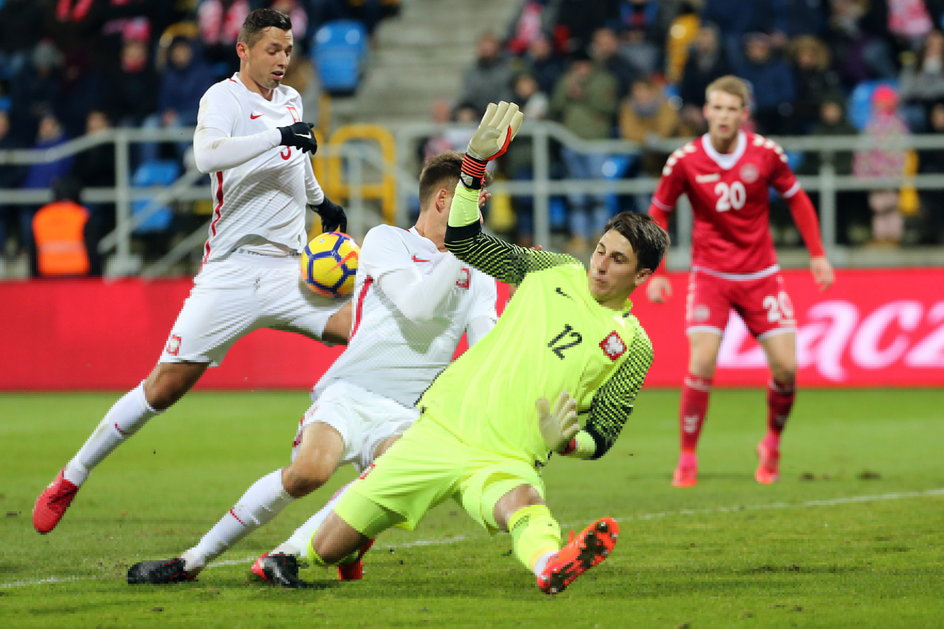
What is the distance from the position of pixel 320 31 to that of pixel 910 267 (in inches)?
329

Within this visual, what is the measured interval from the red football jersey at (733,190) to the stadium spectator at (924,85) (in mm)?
7357

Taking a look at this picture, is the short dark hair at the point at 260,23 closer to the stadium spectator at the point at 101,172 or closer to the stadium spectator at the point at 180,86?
the stadium spectator at the point at 101,172

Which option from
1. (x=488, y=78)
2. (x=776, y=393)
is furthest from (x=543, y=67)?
(x=776, y=393)

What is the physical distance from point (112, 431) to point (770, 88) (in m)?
10.6

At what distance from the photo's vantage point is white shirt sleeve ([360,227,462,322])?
239 inches

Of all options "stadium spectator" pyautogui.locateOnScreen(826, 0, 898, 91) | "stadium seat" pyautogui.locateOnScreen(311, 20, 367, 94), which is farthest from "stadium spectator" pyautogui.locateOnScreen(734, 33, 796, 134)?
"stadium seat" pyautogui.locateOnScreen(311, 20, 367, 94)

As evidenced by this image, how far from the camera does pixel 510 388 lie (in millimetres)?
5805

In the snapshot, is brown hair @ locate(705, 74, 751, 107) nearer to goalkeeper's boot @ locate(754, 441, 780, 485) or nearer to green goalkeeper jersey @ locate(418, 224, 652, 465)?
goalkeeper's boot @ locate(754, 441, 780, 485)

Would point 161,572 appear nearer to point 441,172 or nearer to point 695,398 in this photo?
point 441,172

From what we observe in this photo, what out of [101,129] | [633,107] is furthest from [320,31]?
[633,107]

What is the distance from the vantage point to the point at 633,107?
16.5 meters

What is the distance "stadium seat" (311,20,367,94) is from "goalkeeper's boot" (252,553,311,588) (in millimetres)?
14564

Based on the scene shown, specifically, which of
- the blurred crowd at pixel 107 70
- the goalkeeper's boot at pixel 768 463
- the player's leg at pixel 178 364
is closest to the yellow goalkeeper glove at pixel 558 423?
the player's leg at pixel 178 364

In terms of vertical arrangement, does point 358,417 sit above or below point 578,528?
above
